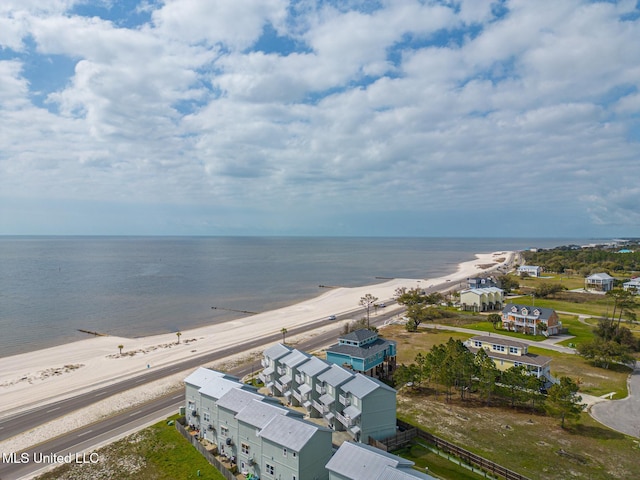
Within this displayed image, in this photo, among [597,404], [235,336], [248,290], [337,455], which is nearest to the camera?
[337,455]

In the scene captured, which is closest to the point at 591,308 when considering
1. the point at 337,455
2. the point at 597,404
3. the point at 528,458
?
the point at 597,404

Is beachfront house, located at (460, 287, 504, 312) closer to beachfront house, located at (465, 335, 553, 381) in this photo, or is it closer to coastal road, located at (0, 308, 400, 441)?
beachfront house, located at (465, 335, 553, 381)

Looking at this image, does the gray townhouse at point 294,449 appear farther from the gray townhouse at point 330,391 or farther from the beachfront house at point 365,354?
the beachfront house at point 365,354

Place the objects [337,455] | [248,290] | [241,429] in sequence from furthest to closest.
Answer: [248,290], [241,429], [337,455]

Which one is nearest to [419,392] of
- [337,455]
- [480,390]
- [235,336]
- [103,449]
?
[480,390]

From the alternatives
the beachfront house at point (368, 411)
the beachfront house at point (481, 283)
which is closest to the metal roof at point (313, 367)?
the beachfront house at point (368, 411)

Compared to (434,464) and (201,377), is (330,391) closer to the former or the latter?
(434,464)

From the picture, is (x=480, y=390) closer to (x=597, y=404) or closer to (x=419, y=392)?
(x=419, y=392)

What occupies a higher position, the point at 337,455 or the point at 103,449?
the point at 337,455

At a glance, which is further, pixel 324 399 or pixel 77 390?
pixel 77 390
